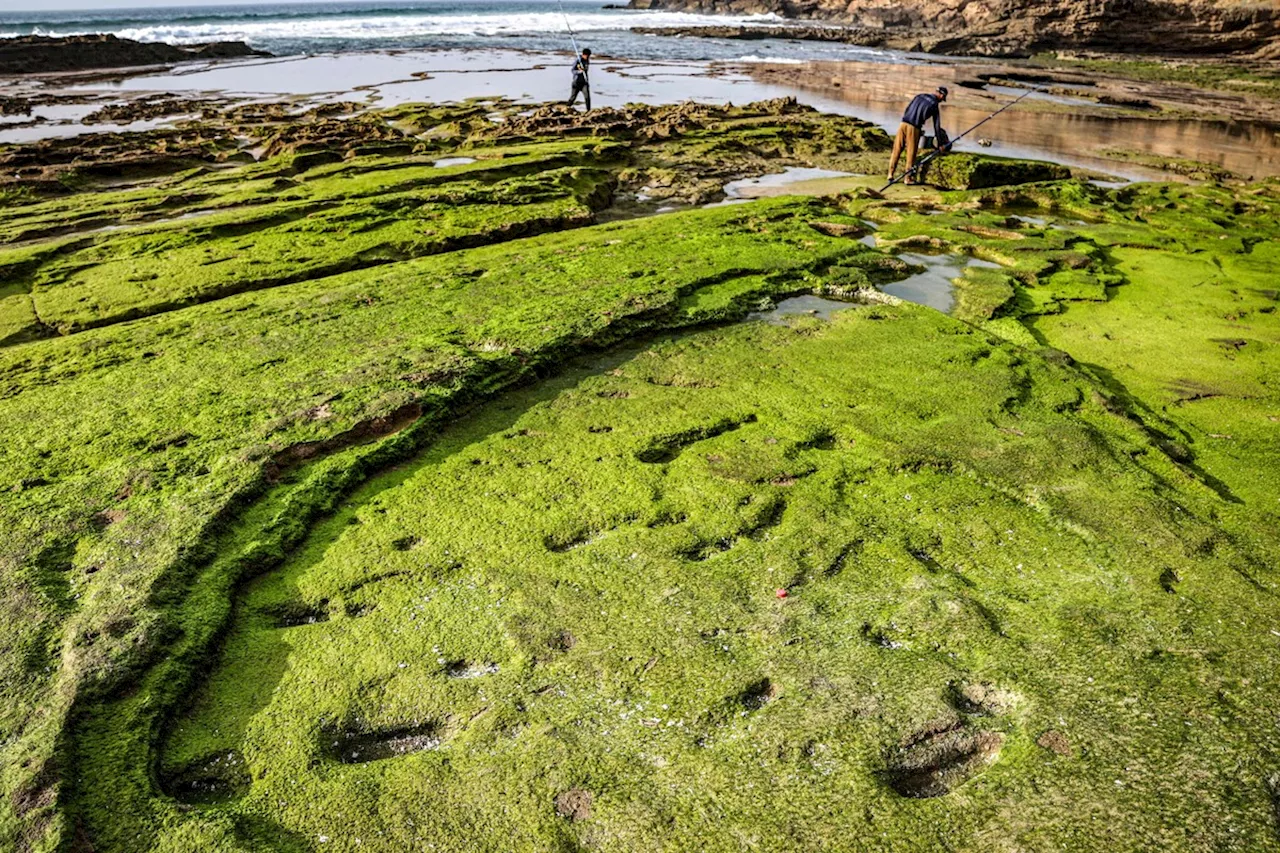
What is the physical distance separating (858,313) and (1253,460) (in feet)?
11.0

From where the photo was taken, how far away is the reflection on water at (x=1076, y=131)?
1805 centimetres

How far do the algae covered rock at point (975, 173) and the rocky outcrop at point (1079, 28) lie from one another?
1349 inches

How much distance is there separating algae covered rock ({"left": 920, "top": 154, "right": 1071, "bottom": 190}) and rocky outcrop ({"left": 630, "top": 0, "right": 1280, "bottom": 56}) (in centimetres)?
3426

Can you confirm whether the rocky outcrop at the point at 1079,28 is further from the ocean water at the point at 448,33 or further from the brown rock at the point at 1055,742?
the brown rock at the point at 1055,742

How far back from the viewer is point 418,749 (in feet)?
10.8

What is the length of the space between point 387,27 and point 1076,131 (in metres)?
57.5

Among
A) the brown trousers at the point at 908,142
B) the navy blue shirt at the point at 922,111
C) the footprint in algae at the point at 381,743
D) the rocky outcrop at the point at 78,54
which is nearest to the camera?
the footprint in algae at the point at 381,743

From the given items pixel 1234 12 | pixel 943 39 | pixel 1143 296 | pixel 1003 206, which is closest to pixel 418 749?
pixel 1143 296

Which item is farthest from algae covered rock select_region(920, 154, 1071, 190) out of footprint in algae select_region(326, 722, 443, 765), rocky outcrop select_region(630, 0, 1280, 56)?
rocky outcrop select_region(630, 0, 1280, 56)

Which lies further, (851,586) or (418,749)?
(851,586)

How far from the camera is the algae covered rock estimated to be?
1377cm

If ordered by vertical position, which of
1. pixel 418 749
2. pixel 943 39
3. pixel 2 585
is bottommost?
pixel 418 749

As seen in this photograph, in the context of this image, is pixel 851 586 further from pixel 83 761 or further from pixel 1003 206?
pixel 1003 206

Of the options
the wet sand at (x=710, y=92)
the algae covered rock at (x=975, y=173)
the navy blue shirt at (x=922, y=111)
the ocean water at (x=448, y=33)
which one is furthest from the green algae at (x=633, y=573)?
the ocean water at (x=448, y=33)
